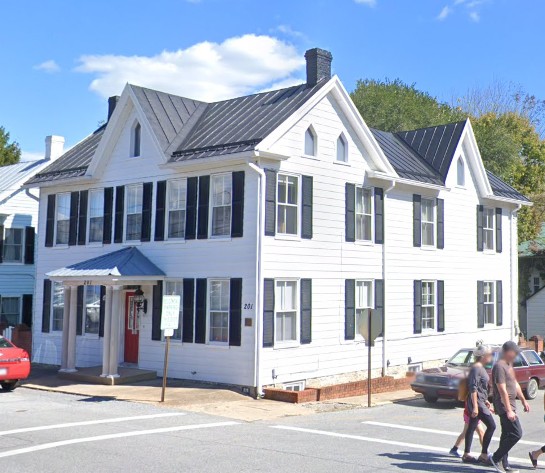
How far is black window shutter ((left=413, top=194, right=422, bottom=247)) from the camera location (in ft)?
79.5

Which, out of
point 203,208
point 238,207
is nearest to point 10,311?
point 203,208

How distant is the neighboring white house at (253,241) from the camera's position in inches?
743

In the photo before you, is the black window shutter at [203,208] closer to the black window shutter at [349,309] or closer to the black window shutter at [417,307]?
the black window shutter at [349,309]

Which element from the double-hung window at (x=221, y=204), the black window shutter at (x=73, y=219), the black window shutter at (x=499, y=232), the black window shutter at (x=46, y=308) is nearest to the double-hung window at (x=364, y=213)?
the double-hung window at (x=221, y=204)

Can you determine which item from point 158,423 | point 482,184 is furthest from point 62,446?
point 482,184

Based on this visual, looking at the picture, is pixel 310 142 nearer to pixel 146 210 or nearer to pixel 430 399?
pixel 146 210

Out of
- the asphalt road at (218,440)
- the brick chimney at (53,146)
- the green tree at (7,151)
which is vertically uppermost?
the green tree at (7,151)

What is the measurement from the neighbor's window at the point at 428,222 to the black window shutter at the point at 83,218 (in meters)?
11.5

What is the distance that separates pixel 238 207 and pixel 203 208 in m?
1.34

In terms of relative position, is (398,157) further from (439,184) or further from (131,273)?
(131,273)

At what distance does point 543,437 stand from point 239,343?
25.9 feet

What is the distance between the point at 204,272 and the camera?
768 inches

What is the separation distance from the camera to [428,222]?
82.2 feet

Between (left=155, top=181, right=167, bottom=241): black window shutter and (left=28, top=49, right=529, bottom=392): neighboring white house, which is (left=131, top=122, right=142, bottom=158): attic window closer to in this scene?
(left=28, top=49, right=529, bottom=392): neighboring white house
